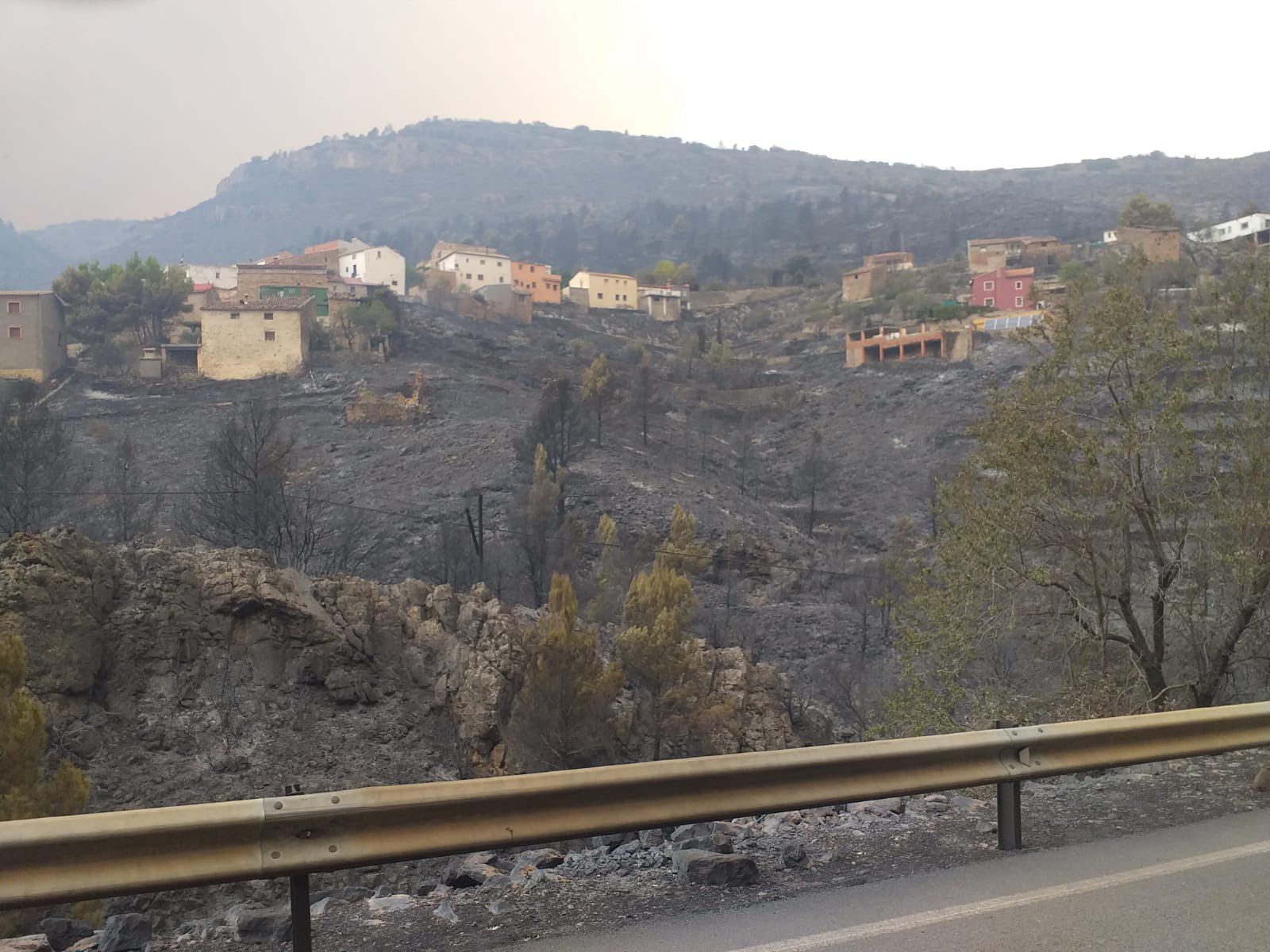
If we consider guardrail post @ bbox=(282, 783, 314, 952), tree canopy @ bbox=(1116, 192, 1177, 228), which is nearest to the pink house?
tree canopy @ bbox=(1116, 192, 1177, 228)

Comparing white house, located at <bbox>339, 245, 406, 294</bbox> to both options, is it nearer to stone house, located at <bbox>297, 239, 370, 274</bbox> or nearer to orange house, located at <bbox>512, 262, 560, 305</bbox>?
stone house, located at <bbox>297, 239, 370, 274</bbox>

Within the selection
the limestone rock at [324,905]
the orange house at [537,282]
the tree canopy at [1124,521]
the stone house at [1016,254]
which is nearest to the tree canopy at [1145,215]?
the stone house at [1016,254]

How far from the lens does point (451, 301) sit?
116 metres

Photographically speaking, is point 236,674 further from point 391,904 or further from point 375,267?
point 375,267

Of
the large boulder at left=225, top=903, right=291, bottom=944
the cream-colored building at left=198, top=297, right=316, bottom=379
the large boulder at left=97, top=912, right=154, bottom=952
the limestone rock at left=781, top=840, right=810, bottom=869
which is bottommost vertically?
the limestone rock at left=781, top=840, right=810, bottom=869

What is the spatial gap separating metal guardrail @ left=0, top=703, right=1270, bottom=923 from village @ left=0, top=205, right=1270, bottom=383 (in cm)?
5773

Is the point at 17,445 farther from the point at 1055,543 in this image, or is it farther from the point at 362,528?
the point at 1055,543

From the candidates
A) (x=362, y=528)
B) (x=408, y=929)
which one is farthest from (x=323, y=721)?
(x=362, y=528)

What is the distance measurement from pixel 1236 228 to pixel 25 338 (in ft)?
399

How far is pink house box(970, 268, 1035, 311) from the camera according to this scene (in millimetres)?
108062

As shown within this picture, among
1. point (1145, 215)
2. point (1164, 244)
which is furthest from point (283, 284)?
point (1145, 215)

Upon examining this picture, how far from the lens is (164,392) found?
7944 cm

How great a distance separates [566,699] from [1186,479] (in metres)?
14.1

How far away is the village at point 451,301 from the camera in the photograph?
277 ft
